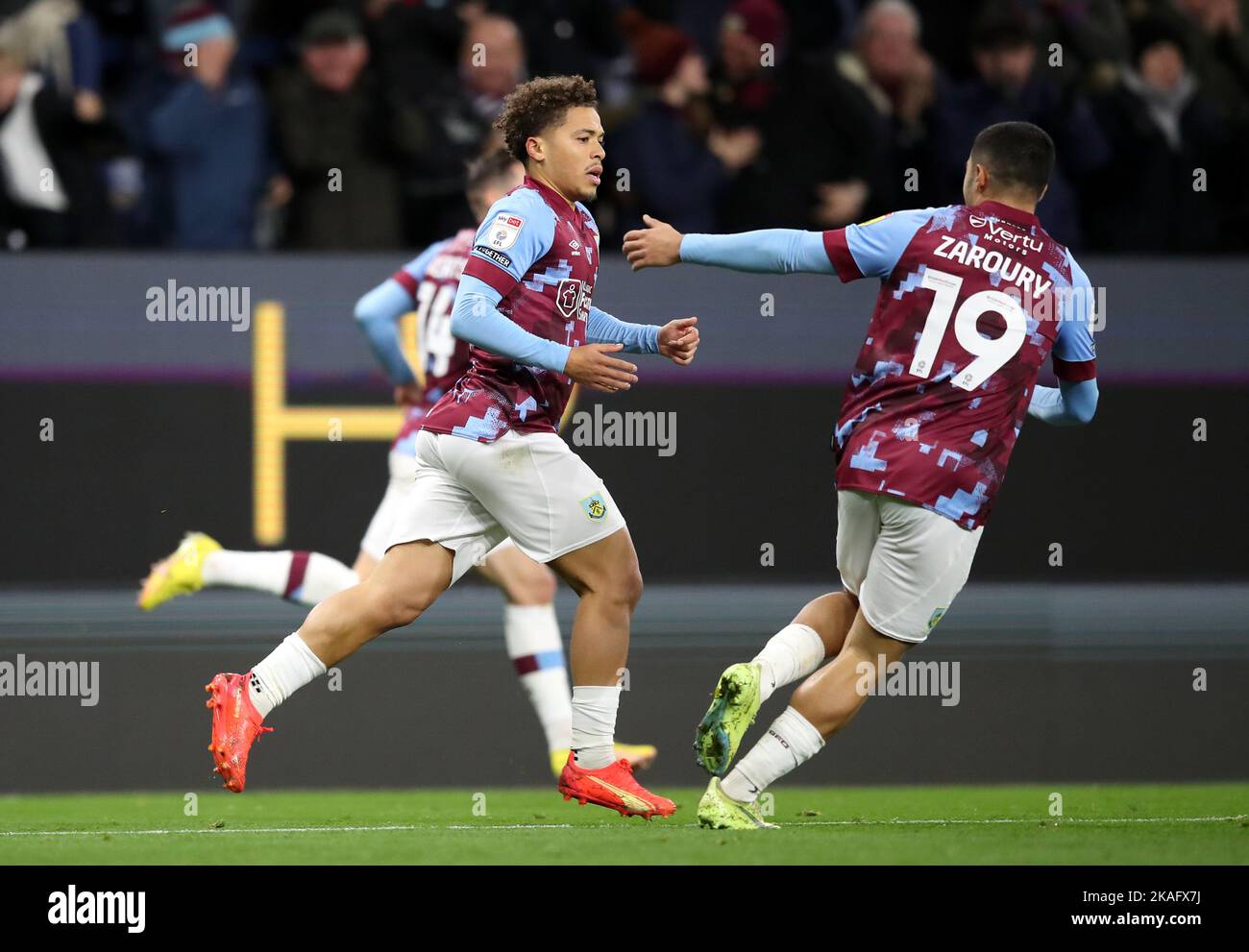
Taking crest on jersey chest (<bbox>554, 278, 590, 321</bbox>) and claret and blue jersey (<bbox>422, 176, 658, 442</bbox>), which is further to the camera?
crest on jersey chest (<bbox>554, 278, 590, 321</bbox>)

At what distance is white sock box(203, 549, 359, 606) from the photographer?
23.7ft

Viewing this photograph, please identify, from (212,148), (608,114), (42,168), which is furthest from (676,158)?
(42,168)

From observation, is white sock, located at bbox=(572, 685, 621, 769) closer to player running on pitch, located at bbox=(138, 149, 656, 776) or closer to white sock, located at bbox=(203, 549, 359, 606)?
player running on pitch, located at bbox=(138, 149, 656, 776)

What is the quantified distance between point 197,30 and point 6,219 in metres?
1.31

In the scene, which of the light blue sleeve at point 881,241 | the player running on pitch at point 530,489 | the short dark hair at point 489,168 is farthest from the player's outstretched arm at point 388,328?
the light blue sleeve at point 881,241

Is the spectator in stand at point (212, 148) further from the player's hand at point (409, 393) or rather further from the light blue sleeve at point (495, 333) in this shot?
the light blue sleeve at point (495, 333)

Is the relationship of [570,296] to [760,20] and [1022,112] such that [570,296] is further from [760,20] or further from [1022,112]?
[1022,112]

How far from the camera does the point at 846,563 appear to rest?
5.34m

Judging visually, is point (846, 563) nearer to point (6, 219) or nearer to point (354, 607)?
point (354, 607)

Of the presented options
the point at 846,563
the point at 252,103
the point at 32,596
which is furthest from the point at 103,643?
the point at 846,563

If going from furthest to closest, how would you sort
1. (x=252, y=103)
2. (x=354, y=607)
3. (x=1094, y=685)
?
(x=252, y=103), (x=1094, y=685), (x=354, y=607)

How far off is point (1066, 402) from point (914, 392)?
2.18 ft

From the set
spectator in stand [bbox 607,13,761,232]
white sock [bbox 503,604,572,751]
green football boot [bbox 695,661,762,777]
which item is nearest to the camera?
green football boot [bbox 695,661,762,777]

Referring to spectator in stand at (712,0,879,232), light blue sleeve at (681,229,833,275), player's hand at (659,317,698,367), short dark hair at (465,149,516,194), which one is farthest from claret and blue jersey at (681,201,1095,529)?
spectator in stand at (712,0,879,232)
